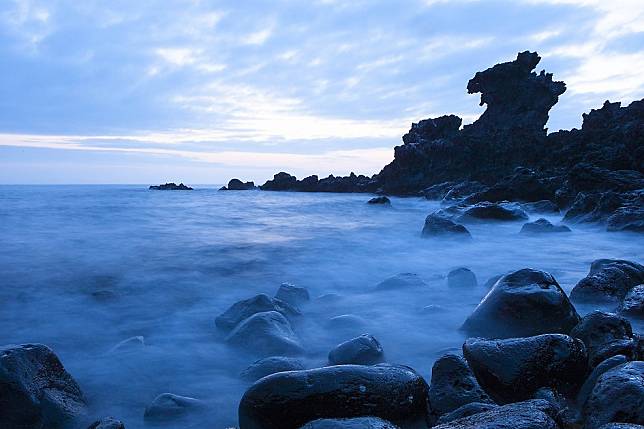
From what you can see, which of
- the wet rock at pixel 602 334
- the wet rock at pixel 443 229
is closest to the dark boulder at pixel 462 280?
the wet rock at pixel 602 334

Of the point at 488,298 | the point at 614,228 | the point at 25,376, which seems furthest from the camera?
the point at 614,228

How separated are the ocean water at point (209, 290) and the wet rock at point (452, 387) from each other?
2.36ft

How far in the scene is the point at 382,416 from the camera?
272cm

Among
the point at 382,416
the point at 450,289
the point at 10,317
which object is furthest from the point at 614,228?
the point at 10,317

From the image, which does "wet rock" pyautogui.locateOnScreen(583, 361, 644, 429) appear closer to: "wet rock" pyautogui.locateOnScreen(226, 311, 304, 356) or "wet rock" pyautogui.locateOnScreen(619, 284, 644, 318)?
"wet rock" pyautogui.locateOnScreen(619, 284, 644, 318)

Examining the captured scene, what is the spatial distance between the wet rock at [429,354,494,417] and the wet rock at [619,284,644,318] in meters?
2.41

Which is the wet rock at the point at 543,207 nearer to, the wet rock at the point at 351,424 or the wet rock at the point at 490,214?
the wet rock at the point at 490,214

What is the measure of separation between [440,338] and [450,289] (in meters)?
2.00

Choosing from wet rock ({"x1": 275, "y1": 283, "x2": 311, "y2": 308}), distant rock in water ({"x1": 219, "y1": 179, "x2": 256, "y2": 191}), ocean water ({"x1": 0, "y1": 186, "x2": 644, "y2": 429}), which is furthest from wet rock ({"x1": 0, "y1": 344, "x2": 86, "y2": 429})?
distant rock in water ({"x1": 219, "y1": 179, "x2": 256, "y2": 191})

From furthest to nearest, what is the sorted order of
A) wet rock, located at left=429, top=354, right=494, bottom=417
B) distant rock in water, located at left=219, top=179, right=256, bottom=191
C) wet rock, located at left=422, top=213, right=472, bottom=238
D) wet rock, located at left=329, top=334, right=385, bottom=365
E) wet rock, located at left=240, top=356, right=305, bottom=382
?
distant rock in water, located at left=219, top=179, right=256, bottom=191
wet rock, located at left=422, top=213, right=472, bottom=238
wet rock, located at left=329, top=334, right=385, bottom=365
wet rock, located at left=240, top=356, right=305, bottom=382
wet rock, located at left=429, top=354, right=494, bottom=417

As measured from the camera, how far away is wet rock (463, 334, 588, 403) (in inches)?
120

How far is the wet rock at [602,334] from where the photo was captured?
3320 millimetres

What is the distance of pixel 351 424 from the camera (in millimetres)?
2344

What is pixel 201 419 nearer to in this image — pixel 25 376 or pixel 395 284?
pixel 25 376
